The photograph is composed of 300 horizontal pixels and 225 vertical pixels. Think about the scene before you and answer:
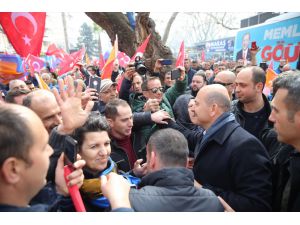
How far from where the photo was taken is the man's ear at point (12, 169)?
933 mm

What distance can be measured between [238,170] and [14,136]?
4.32ft

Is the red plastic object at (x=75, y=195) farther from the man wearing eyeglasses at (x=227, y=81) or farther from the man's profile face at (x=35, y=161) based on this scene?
the man wearing eyeglasses at (x=227, y=81)

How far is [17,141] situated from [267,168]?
144 cm

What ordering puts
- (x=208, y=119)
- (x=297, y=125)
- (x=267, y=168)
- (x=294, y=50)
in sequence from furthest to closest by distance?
(x=294, y=50) < (x=208, y=119) < (x=267, y=168) < (x=297, y=125)

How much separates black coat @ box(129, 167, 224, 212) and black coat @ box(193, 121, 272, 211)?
12.8 inches

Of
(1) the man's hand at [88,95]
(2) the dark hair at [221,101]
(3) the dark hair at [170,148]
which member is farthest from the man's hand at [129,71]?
(3) the dark hair at [170,148]

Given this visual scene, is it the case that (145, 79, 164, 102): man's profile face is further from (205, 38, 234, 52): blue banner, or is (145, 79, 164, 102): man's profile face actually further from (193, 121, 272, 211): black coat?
(205, 38, 234, 52): blue banner

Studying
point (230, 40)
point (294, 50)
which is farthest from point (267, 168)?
point (230, 40)

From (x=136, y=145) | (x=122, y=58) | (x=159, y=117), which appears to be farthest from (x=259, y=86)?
(x=122, y=58)

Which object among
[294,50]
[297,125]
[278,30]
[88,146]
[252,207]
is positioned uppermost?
[278,30]

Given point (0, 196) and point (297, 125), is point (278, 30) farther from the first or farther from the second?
point (0, 196)

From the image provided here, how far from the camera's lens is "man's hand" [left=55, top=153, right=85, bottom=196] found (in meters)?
1.26

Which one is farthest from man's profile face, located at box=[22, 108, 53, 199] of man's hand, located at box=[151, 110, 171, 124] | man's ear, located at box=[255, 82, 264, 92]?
man's ear, located at box=[255, 82, 264, 92]

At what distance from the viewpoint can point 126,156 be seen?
7.82 ft
